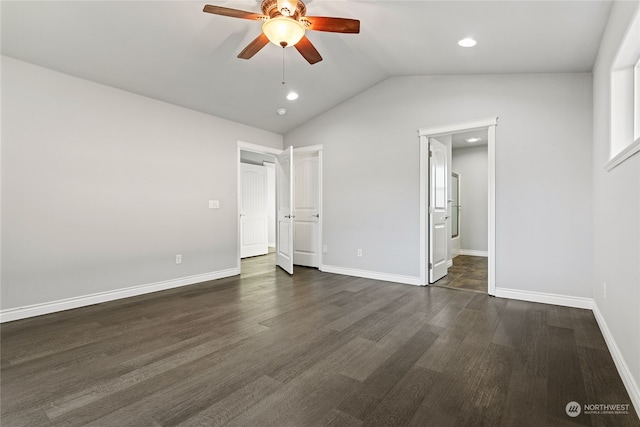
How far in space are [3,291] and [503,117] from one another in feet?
18.2

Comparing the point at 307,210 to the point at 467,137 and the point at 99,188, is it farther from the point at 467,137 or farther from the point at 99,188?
the point at 467,137

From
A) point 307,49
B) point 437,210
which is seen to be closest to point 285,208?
point 437,210

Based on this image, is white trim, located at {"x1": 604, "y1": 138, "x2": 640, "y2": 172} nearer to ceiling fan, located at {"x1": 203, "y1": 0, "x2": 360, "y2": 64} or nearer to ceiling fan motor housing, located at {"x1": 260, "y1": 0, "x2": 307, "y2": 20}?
ceiling fan, located at {"x1": 203, "y1": 0, "x2": 360, "y2": 64}

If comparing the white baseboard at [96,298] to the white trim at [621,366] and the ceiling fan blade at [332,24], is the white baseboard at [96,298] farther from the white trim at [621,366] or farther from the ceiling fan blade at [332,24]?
the white trim at [621,366]

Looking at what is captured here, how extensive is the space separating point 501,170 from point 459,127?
2.44ft

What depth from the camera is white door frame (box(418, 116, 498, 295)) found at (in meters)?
3.69

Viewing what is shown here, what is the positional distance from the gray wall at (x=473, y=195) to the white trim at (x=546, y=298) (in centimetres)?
375

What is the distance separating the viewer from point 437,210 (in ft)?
14.6

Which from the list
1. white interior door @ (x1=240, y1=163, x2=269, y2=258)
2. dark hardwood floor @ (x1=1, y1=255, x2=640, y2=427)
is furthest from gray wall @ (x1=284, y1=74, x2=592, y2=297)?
white interior door @ (x1=240, y1=163, x2=269, y2=258)

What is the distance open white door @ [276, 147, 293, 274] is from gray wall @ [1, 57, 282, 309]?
3.30ft

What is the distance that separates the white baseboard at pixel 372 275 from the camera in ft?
14.1

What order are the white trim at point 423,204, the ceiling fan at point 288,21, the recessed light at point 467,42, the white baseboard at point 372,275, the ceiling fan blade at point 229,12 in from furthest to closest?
the white baseboard at point 372,275, the white trim at point 423,204, the recessed light at point 467,42, the ceiling fan at point 288,21, the ceiling fan blade at point 229,12

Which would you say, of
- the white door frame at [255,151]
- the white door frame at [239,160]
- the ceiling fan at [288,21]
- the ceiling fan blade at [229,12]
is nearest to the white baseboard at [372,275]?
the white door frame at [255,151]

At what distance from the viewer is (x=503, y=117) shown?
3.63 m
